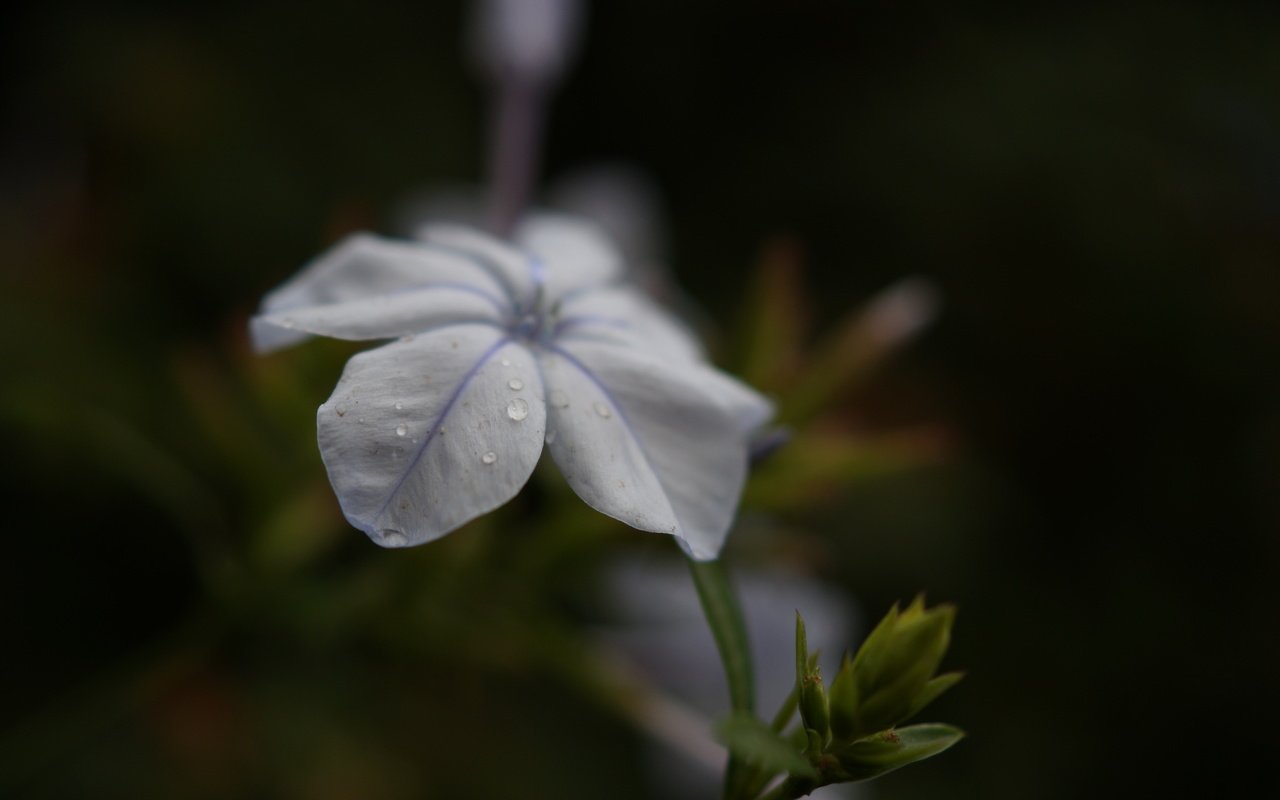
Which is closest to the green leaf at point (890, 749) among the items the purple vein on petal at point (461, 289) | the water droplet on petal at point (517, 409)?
the water droplet on petal at point (517, 409)

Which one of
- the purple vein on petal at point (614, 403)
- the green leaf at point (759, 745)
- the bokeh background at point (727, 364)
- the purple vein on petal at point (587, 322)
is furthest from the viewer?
the bokeh background at point (727, 364)

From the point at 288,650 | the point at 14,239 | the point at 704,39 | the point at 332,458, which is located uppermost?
the point at 704,39

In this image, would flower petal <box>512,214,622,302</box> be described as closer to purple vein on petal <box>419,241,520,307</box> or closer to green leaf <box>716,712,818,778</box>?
purple vein on petal <box>419,241,520,307</box>

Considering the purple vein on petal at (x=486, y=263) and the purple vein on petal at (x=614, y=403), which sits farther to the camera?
the purple vein on petal at (x=486, y=263)

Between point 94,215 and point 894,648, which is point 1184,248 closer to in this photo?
point 894,648

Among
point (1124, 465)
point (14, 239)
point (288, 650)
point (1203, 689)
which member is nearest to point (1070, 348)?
point (1124, 465)

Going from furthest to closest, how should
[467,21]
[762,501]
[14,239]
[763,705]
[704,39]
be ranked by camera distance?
1. [704,39]
2. [467,21]
3. [14,239]
4. [763,705]
5. [762,501]

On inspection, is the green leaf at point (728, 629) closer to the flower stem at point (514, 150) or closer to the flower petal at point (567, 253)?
the flower petal at point (567, 253)
